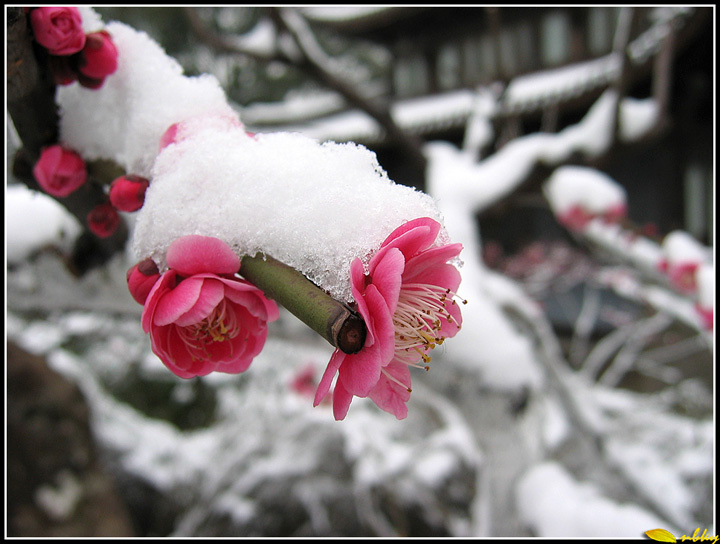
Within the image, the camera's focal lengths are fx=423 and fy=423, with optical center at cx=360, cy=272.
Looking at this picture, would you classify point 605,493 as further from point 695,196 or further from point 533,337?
point 695,196

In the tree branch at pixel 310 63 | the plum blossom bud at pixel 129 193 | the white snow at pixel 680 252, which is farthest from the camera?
the tree branch at pixel 310 63

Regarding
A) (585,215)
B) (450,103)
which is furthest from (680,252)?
(450,103)

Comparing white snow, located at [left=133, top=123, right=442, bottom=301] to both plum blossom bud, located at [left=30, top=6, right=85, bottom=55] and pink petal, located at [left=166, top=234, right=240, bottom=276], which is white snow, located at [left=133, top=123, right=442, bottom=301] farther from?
plum blossom bud, located at [left=30, top=6, right=85, bottom=55]

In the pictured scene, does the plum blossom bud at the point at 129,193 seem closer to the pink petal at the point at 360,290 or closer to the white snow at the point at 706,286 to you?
the pink petal at the point at 360,290

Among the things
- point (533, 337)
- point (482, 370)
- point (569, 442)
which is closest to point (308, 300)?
point (482, 370)

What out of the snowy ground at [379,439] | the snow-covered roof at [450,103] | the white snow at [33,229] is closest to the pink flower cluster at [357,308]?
the snowy ground at [379,439]
